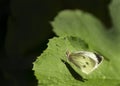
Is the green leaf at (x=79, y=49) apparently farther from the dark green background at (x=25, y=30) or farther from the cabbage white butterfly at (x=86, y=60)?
the dark green background at (x=25, y=30)

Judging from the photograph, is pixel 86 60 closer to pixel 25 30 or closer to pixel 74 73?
pixel 74 73

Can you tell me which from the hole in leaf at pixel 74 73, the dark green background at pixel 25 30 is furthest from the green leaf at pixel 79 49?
the dark green background at pixel 25 30

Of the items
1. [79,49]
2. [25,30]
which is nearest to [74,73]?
[79,49]

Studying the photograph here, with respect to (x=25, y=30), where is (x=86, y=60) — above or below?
below

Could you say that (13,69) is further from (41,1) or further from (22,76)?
(41,1)

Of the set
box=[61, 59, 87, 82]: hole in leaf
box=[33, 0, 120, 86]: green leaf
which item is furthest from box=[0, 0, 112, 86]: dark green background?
box=[61, 59, 87, 82]: hole in leaf

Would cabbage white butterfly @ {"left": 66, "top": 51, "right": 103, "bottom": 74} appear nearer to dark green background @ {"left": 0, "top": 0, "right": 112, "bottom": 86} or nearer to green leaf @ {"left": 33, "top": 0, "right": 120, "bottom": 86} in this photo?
green leaf @ {"left": 33, "top": 0, "right": 120, "bottom": 86}

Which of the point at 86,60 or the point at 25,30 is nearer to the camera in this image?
the point at 86,60
